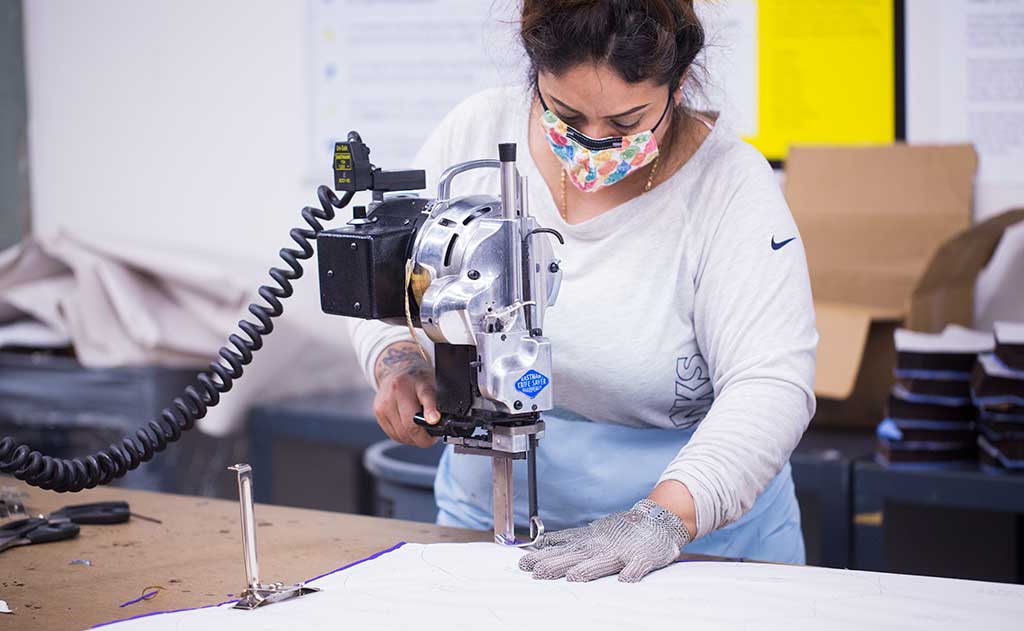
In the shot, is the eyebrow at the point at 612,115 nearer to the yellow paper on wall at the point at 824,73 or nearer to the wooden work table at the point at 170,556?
the wooden work table at the point at 170,556

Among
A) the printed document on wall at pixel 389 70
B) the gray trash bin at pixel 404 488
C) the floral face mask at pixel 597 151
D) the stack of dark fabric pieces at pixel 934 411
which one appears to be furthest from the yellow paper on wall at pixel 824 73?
the floral face mask at pixel 597 151

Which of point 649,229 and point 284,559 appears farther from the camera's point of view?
point 649,229

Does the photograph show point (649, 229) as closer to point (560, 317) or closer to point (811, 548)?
point (560, 317)

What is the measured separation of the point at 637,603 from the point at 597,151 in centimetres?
61

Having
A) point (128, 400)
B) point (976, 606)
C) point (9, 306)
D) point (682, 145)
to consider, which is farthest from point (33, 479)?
point (9, 306)

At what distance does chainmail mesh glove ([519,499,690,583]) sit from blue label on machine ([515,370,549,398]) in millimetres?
183

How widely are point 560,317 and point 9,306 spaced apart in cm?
223

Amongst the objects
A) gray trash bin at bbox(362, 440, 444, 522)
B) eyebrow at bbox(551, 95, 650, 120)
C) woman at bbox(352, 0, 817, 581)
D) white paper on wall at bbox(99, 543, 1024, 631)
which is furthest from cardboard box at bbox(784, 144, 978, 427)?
white paper on wall at bbox(99, 543, 1024, 631)

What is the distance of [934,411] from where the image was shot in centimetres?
236

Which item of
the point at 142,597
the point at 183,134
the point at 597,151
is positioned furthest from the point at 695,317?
the point at 183,134

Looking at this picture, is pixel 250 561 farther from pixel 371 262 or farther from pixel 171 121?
pixel 171 121

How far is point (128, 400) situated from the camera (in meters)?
3.08

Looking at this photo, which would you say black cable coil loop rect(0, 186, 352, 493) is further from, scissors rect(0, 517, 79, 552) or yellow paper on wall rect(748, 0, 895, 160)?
yellow paper on wall rect(748, 0, 895, 160)

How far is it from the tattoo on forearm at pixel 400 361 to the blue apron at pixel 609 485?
169 millimetres
